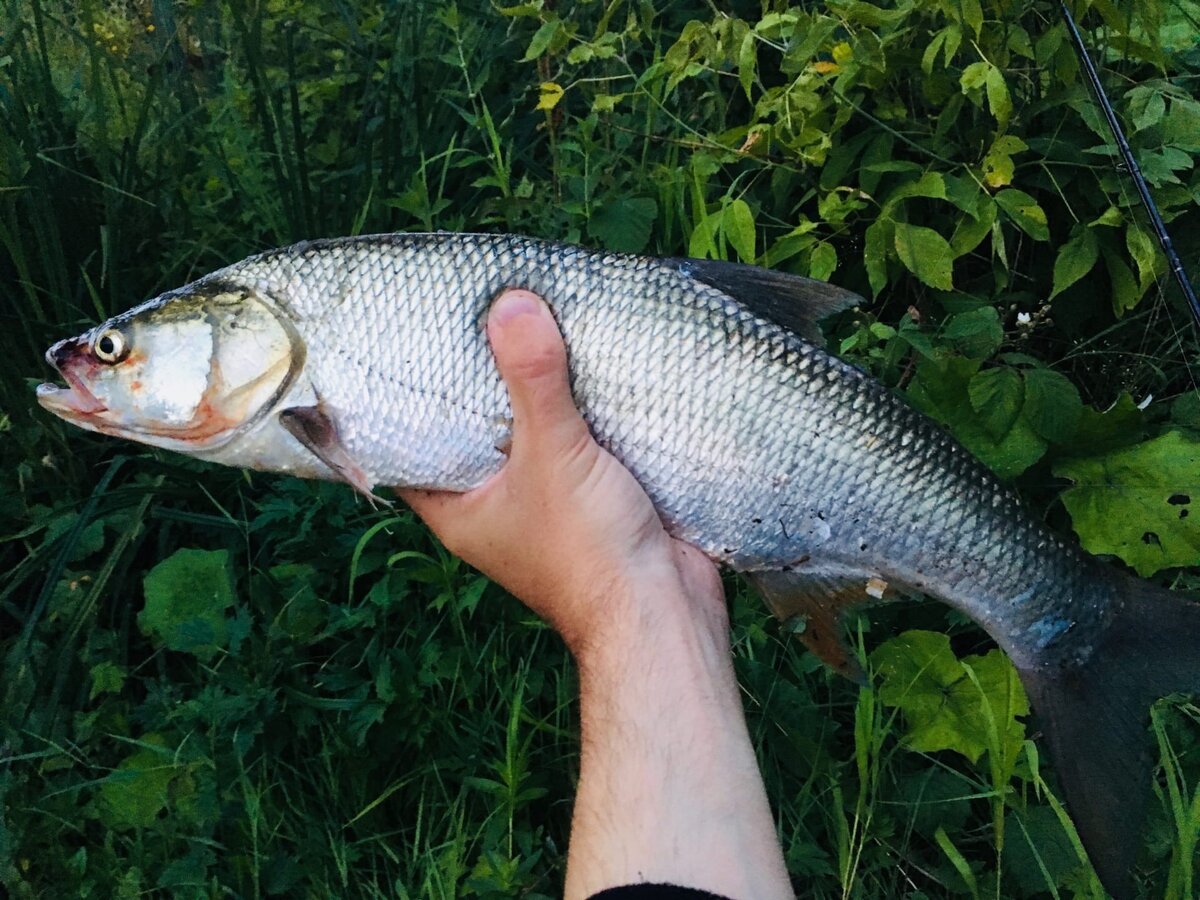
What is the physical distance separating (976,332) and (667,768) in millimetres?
1385

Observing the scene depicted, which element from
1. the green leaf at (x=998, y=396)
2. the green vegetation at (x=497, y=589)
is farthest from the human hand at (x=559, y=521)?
the green leaf at (x=998, y=396)

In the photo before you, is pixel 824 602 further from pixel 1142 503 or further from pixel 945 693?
pixel 1142 503

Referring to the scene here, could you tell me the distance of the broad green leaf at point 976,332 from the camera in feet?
7.43

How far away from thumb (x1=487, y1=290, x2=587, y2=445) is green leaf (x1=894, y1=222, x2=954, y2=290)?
1.01 m

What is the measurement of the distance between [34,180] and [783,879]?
291cm

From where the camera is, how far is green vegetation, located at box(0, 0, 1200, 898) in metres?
2.07

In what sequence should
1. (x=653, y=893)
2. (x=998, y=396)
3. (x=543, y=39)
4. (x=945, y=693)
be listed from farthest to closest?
(x=543, y=39), (x=998, y=396), (x=945, y=693), (x=653, y=893)

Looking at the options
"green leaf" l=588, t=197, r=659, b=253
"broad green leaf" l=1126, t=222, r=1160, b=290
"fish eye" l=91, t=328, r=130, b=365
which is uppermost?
"broad green leaf" l=1126, t=222, r=1160, b=290

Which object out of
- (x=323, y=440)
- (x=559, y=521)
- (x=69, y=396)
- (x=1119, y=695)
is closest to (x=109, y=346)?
(x=69, y=396)

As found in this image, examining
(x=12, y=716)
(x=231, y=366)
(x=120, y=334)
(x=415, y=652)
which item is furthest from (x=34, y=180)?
(x=415, y=652)

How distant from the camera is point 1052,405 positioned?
2.25 m

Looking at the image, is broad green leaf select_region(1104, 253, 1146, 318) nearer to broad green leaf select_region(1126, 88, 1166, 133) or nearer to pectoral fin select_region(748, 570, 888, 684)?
broad green leaf select_region(1126, 88, 1166, 133)

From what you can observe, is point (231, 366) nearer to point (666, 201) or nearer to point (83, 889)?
point (83, 889)

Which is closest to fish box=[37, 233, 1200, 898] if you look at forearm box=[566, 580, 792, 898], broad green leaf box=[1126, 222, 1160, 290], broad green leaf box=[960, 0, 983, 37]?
forearm box=[566, 580, 792, 898]
